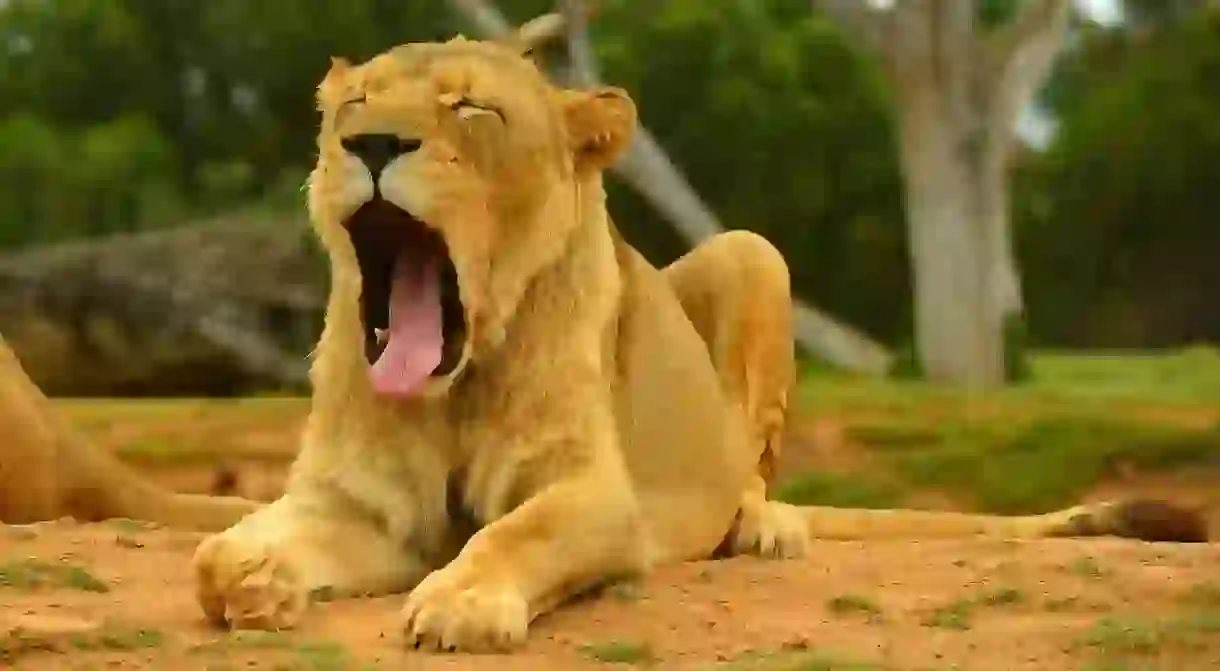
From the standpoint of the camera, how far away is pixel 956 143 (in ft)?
50.4

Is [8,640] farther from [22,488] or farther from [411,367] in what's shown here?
[22,488]

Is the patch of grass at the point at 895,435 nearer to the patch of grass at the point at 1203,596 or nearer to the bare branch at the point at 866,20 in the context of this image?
the bare branch at the point at 866,20

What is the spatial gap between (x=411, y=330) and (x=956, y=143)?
1227 cm

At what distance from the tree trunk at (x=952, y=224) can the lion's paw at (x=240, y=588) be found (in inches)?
469

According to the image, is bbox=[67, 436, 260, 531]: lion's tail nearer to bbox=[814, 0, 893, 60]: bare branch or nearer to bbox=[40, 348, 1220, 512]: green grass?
bbox=[40, 348, 1220, 512]: green grass

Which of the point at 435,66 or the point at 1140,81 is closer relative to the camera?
the point at 435,66

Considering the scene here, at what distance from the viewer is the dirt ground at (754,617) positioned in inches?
122

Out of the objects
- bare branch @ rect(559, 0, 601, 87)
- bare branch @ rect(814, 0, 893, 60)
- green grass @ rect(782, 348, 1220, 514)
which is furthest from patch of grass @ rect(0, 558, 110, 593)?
bare branch @ rect(814, 0, 893, 60)

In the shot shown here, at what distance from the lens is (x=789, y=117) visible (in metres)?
21.7

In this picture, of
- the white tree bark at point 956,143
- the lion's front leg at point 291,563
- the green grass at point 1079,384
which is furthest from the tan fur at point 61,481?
the white tree bark at point 956,143

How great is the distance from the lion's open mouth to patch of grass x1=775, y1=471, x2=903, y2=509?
531 centimetres

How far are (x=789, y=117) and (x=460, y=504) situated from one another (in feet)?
60.1

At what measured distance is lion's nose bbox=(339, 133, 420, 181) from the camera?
3398 millimetres

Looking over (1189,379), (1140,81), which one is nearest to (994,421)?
(1189,379)
